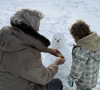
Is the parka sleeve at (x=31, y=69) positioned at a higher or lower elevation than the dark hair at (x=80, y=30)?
lower

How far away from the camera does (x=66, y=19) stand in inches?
201

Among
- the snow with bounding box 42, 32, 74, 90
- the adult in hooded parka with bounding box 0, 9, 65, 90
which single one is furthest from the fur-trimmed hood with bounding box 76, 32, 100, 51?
the snow with bounding box 42, 32, 74, 90

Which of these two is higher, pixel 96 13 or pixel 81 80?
pixel 96 13

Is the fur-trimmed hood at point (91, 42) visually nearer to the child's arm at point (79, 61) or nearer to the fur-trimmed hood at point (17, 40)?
the child's arm at point (79, 61)

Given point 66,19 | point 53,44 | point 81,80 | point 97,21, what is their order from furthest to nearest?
1. point 66,19
2. point 97,21
3. point 53,44
4. point 81,80

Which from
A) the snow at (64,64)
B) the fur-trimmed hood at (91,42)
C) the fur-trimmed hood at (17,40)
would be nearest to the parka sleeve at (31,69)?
the fur-trimmed hood at (17,40)

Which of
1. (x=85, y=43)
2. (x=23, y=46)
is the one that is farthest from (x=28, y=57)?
(x=85, y=43)

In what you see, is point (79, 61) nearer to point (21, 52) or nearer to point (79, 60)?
point (79, 60)

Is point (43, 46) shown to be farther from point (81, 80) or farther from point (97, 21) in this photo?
point (97, 21)

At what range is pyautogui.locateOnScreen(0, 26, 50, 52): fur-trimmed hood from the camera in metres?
1.02

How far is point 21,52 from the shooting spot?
1.03 metres

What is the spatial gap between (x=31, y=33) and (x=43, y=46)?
7.3 inches

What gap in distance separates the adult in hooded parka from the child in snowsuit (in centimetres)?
38

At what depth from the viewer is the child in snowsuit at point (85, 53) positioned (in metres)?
1.24
